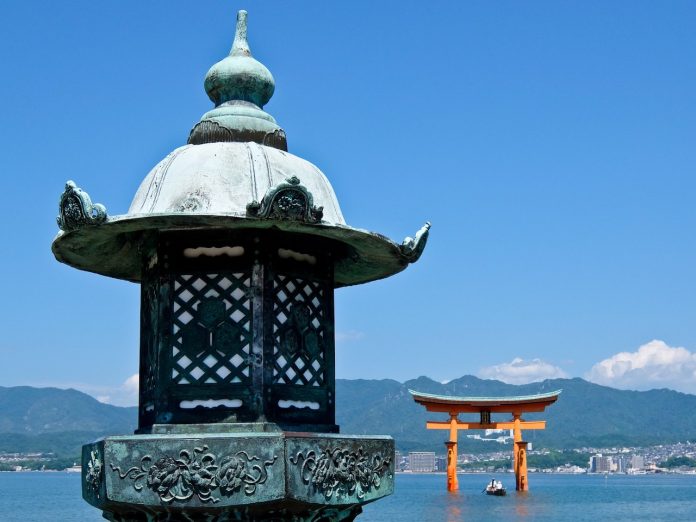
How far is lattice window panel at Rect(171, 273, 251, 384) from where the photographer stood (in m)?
4.31

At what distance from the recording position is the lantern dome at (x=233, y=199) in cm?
420

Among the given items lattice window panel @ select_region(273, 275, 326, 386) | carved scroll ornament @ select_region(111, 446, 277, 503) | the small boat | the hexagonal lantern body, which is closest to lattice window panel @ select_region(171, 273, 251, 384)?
the hexagonal lantern body

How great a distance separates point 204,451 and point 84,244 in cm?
122

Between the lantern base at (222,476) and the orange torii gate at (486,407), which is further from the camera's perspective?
the orange torii gate at (486,407)

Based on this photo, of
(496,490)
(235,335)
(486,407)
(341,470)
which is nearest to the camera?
(341,470)

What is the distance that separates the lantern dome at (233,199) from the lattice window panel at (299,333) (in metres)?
0.25

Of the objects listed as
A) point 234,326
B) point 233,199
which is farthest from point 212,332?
point 233,199

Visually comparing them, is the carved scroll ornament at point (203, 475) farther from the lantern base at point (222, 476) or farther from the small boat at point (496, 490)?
the small boat at point (496, 490)

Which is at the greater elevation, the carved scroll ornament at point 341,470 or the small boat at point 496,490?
the carved scroll ornament at point 341,470

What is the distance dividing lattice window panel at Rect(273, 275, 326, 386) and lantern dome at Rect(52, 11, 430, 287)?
9.8 inches

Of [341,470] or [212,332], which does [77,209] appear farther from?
[341,470]

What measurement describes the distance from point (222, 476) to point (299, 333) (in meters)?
0.82

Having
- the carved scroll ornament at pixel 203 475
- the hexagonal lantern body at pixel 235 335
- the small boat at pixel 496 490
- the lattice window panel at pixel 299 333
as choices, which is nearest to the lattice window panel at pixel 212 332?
the hexagonal lantern body at pixel 235 335

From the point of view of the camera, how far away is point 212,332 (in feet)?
→ 14.4
